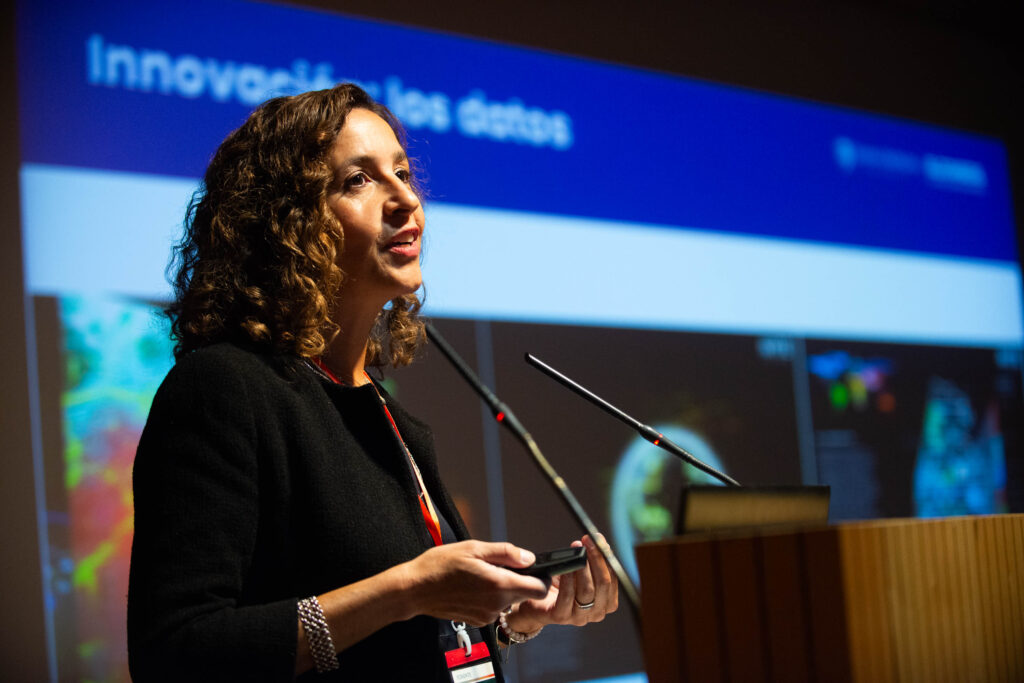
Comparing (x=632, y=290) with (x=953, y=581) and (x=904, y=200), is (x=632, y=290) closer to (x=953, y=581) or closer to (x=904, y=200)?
(x=904, y=200)

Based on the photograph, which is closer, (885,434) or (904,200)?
(885,434)

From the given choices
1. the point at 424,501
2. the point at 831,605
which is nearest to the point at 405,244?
the point at 424,501

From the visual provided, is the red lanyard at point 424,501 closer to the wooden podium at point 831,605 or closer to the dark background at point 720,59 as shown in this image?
the wooden podium at point 831,605

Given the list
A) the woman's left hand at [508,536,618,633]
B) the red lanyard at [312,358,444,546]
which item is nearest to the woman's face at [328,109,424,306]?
the red lanyard at [312,358,444,546]

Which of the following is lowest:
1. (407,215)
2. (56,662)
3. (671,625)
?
(56,662)

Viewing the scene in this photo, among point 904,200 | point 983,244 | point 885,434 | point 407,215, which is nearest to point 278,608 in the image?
point 407,215

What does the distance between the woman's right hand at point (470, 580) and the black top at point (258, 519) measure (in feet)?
0.51

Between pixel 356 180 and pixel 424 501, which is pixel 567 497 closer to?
pixel 424 501

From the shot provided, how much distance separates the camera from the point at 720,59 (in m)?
4.09

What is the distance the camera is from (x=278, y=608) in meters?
1.21

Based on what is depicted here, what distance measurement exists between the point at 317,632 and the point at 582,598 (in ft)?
1.69

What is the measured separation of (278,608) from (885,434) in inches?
139

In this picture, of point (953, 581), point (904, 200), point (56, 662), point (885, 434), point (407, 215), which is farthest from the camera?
point (904, 200)

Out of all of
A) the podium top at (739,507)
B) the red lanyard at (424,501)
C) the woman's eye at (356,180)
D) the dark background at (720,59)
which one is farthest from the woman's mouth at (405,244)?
the dark background at (720,59)
